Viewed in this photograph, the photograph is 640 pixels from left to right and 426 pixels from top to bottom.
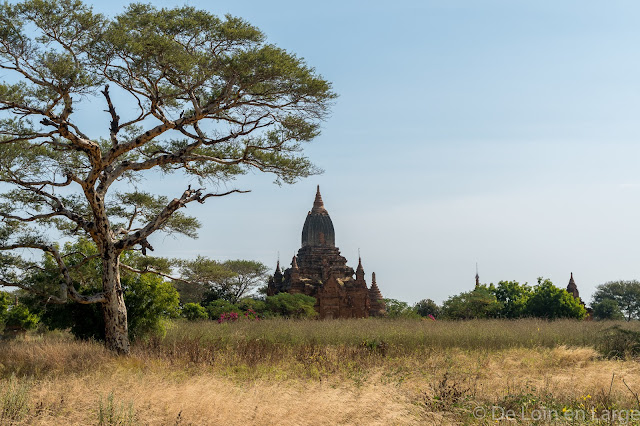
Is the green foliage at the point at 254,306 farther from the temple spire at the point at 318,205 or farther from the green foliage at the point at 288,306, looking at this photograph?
the temple spire at the point at 318,205

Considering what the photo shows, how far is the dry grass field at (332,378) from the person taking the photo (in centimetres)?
909

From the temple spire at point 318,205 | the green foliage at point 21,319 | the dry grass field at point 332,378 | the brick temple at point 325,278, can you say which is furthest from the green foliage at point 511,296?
the green foliage at point 21,319

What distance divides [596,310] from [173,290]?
181ft

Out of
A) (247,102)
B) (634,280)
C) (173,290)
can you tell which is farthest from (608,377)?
(634,280)

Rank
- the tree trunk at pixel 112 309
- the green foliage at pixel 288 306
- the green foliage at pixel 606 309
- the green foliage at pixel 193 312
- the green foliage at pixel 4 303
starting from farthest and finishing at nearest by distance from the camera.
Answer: the green foliage at pixel 606 309 < the green foliage at pixel 288 306 < the green foliage at pixel 193 312 < the green foliage at pixel 4 303 < the tree trunk at pixel 112 309

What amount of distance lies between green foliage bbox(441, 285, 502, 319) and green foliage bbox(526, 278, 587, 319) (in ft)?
7.70

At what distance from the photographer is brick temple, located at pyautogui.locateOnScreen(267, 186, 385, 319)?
51.6 m

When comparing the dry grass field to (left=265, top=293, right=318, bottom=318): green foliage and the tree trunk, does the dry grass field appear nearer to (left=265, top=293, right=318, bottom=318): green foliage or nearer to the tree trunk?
the tree trunk

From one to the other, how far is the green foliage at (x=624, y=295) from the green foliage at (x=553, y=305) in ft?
88.8

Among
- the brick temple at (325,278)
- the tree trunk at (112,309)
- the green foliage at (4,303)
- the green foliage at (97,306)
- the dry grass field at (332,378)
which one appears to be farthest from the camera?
the brick temple at (325,278)

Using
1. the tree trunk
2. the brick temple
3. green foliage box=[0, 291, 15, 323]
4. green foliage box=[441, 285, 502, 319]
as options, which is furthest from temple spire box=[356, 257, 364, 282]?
the tree trunk

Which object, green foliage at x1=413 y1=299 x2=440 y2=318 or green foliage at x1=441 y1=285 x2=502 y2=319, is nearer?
green foliage at x1=441 y1=285 x2=502 y2=319

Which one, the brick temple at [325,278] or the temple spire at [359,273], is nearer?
the brick temple at [325,278]

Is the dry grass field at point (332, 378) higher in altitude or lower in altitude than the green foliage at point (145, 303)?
lower
